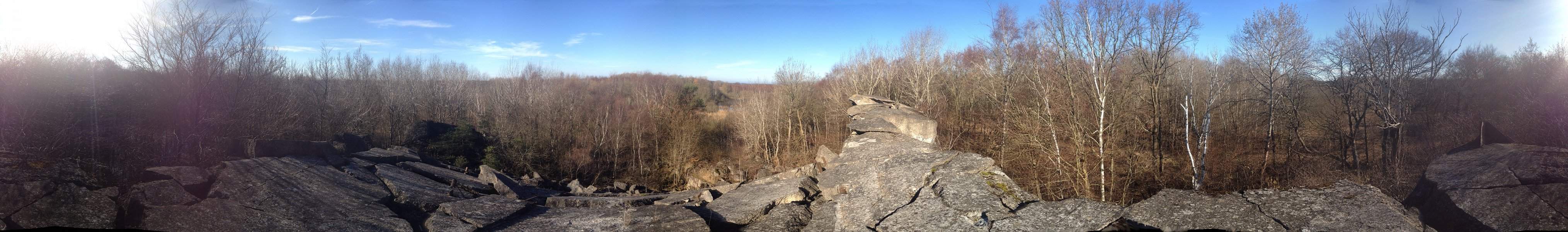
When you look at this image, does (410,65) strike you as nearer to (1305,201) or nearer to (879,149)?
(879,149)

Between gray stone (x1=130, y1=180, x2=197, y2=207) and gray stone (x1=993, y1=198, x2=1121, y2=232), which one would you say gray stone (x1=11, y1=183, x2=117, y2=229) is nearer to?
gray stone (x1=130, y1=180, x2=197, y2=207)

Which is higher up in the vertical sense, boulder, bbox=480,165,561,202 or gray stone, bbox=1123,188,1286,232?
gray stone, bbox=1123,188,1286,232

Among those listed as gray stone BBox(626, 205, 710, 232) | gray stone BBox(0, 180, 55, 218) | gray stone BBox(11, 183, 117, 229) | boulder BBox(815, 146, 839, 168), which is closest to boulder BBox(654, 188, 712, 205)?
gray stone BBox(626, 205, 710, 232)

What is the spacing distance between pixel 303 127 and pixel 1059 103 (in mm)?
20183

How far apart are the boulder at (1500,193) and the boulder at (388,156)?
13.8 m

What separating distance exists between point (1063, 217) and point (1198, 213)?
3.60ft

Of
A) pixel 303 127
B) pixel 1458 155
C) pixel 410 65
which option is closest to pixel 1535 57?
pixel 1458 155

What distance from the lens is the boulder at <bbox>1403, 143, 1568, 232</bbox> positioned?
474 cm

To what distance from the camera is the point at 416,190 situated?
7941mm

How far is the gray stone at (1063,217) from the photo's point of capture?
542cm

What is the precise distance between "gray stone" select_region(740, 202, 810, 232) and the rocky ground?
0.07 feet

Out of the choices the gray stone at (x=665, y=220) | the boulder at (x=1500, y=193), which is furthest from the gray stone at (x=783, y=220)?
the boulder at (x=1500, y=193)

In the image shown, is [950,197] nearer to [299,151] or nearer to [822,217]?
[822,217]

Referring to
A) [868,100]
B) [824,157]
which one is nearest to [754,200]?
[824,157]
